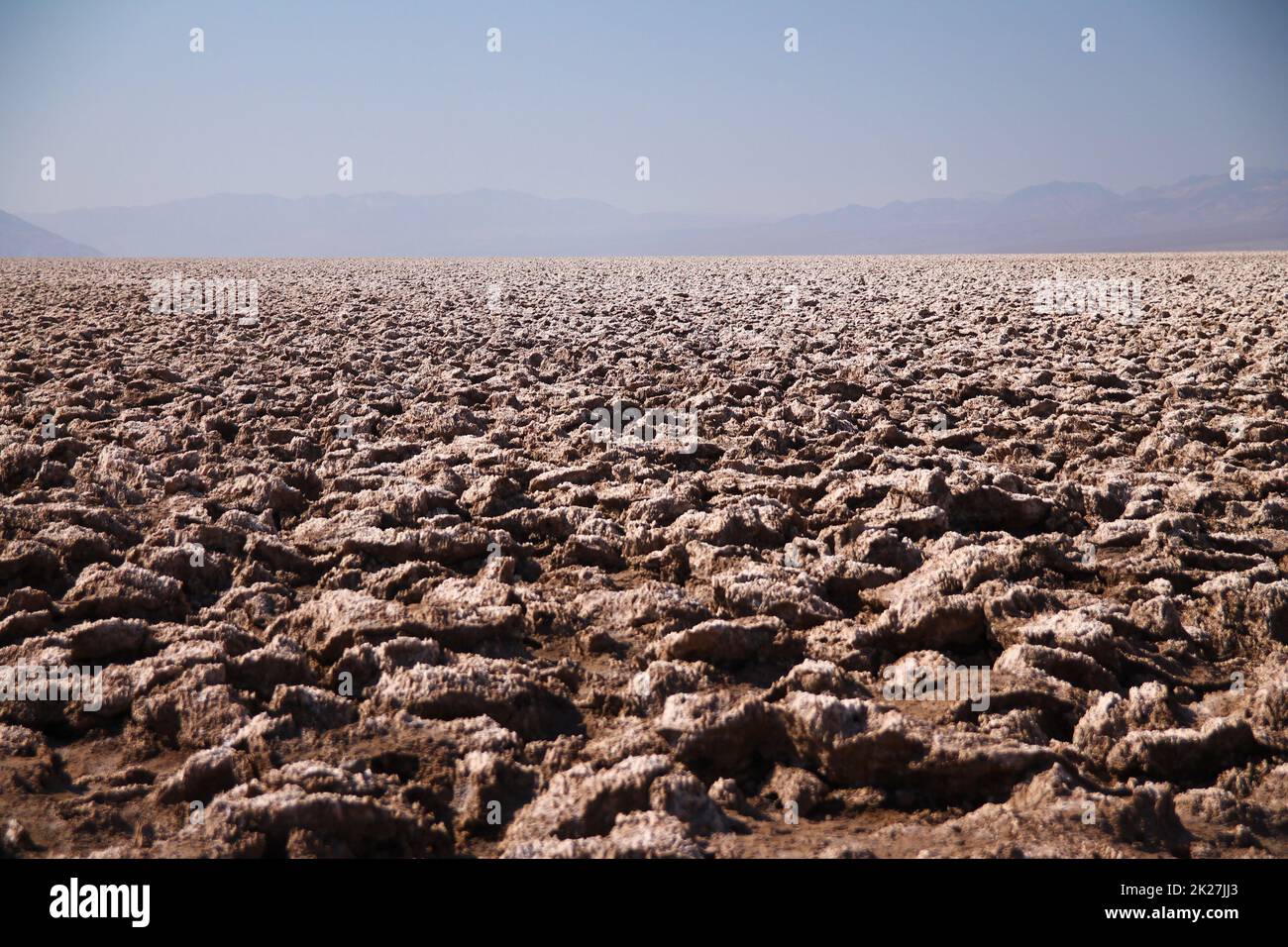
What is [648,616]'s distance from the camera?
10.0 feet

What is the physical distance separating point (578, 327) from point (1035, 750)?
9.05 m

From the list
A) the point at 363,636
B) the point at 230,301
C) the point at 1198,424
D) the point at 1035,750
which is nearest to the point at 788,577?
the point at 1035,750

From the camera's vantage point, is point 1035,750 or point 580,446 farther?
point 580,446

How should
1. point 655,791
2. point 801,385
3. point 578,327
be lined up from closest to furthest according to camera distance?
point 655,791, point 801,385, point 578,327

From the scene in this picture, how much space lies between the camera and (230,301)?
1411cm

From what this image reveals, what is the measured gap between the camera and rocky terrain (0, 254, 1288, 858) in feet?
6.84

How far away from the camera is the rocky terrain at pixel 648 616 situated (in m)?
2.09

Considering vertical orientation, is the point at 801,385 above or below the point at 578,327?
below

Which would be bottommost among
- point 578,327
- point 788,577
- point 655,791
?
point 655,791
